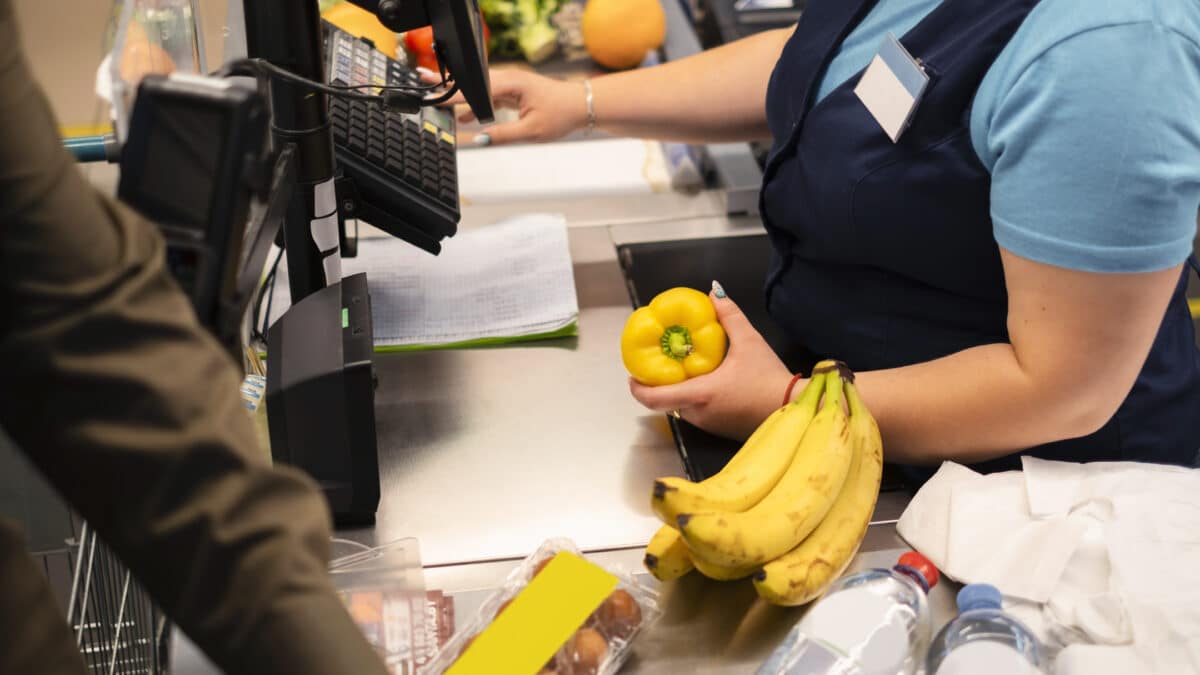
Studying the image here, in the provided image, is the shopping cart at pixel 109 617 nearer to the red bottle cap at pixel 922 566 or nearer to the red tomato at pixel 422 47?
the red bottle cap at pixel 922 566

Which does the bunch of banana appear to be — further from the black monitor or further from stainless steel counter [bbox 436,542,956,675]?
the black monitor

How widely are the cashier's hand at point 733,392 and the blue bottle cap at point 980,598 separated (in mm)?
327

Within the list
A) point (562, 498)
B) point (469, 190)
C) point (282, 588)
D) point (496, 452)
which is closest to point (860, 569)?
point (562, 498)

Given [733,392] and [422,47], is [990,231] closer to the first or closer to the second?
[733,392]

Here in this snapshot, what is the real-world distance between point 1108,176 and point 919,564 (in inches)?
14.9

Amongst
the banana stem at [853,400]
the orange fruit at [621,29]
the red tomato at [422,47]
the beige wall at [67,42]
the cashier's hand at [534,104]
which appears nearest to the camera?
the banana stem at [853,400]

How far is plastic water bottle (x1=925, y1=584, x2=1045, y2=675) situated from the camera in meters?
0.97

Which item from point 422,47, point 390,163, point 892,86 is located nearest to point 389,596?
point 390,163

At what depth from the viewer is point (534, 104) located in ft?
5.69

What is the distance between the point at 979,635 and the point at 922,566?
8cm

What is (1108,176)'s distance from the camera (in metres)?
1.03

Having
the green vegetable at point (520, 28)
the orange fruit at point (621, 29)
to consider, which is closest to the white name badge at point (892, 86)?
the orange fruit at point (621, 29)

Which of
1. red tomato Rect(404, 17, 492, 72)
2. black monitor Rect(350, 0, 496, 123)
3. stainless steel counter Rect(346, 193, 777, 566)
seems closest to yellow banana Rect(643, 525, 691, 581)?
stainless steel counter Rect(346, 193, 777, 566)

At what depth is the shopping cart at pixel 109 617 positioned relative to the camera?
1062 mm
